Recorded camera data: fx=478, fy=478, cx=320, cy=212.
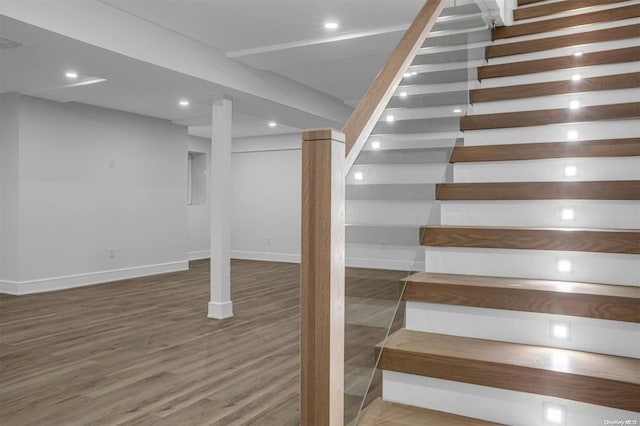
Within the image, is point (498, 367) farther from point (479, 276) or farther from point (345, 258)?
point (345, 258)

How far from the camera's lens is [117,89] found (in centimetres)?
598

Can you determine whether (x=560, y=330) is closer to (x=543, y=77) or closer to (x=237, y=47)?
(x=543, y=77)

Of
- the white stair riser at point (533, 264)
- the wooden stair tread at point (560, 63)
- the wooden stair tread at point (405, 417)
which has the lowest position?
the wooden stair tread at point (405, 417)

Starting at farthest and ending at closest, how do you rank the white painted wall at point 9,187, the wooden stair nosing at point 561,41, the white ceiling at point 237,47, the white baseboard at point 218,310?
1. the white painted wall at point 9,187
2. the white baseboard at point 218,310
3. the white ceiling at point 237,47
4. the wooden stair nosing at point 561,41

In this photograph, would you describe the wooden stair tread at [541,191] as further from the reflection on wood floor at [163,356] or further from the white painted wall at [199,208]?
the white painted wall at [199,208]

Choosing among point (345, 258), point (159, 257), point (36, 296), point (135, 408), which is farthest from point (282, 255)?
point (345, 258)

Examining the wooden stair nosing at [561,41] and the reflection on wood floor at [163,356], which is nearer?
the reflection on wood floor at [163,356]

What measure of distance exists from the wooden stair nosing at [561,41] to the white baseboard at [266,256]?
679 centimetres

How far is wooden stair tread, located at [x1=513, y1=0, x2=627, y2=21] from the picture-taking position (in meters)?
3.73

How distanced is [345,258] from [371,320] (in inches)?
15.5

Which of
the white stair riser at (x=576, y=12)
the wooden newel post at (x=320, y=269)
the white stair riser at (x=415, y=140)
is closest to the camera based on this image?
the wooden newel post at (x=320, y=269)

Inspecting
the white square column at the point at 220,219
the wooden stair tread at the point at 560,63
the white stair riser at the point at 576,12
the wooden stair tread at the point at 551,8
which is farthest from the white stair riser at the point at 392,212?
the white square column at the point at 220,219

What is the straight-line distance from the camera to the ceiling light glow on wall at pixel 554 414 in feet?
5.04

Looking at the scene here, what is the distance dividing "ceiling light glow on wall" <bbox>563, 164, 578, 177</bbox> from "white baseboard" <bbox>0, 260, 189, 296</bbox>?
6.55m
